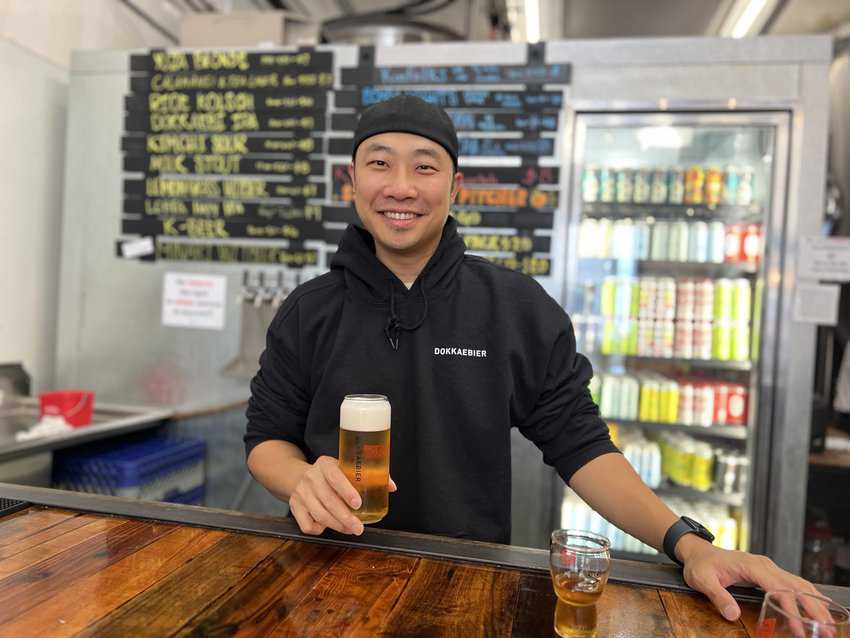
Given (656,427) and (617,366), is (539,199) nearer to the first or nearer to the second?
(617,366)

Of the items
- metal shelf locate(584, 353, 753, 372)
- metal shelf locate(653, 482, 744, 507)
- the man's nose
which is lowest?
metal shelf locate(653, 482, 744, 507)

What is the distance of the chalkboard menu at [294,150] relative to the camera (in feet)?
10.7

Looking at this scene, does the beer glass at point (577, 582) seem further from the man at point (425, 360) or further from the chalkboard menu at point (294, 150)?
the chalkboard menu at point (294, 150)

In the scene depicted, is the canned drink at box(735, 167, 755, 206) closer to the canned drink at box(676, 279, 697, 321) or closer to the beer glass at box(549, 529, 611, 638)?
the canned drink at box(676, 279, 697, 321)

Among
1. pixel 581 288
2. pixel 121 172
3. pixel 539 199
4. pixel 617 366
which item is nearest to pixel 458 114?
pixel 539 199

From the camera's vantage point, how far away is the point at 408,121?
1.54 m

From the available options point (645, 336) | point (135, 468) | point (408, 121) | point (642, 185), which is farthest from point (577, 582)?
point (642, 185)

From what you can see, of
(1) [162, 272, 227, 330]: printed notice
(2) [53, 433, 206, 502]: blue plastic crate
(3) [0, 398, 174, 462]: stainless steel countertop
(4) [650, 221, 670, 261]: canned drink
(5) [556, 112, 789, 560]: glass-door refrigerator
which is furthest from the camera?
(1) [162, 272, 227, 330]: printed notice

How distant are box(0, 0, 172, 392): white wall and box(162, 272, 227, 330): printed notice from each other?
69 centimetres

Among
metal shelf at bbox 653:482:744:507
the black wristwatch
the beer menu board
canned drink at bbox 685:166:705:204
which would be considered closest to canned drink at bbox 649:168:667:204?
canned drink at bbox 685:166:705:204

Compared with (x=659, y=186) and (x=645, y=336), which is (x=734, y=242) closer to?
(x=659, y=186)

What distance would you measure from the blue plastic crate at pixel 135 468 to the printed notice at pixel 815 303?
2901mm

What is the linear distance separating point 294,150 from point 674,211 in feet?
6.42

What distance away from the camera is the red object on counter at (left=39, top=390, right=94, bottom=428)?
301 centimetres
